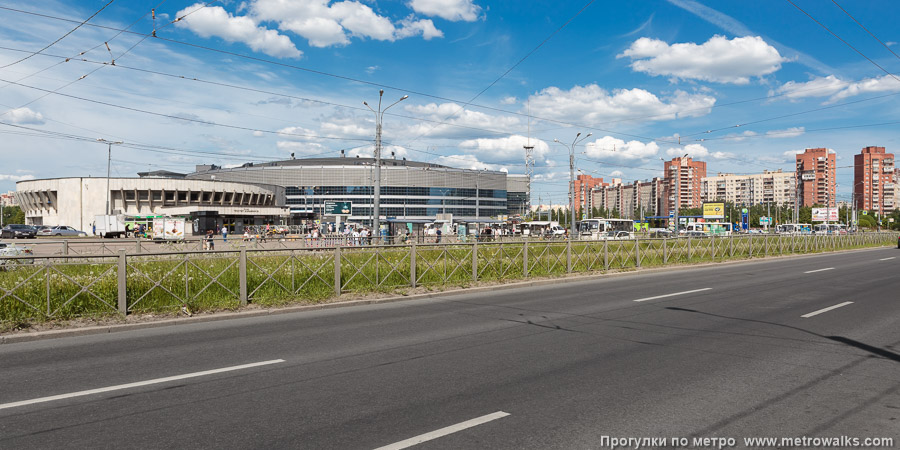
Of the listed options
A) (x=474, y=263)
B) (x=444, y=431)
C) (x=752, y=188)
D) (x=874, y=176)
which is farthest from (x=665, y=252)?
(x=752, y=188)

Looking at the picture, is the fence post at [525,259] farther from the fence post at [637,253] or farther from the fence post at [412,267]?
the fence post at [637,253]

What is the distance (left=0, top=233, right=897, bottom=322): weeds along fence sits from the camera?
372 inches

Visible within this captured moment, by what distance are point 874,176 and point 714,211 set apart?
5601 cm

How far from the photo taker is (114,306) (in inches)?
392

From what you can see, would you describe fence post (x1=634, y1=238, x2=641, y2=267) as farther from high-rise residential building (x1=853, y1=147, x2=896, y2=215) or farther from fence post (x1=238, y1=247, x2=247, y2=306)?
high-rise residential building (x1=853, y1=147, x2=896, y2=215)

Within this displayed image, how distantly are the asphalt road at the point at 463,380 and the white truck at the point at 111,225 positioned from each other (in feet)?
199

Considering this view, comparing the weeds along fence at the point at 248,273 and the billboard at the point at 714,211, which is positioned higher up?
the billboard at the point at 714,211

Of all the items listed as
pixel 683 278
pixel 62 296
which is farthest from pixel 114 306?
pixel 683 278

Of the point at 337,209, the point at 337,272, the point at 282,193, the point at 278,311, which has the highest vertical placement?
the point at 282,193

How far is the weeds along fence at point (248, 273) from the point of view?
946cm

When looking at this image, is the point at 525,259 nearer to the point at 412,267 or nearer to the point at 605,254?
the point at 605,254

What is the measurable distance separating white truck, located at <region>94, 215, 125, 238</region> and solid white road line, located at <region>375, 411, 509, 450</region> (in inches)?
2646

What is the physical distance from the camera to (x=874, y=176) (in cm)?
10575

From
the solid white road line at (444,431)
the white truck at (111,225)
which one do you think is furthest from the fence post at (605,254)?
the white truck at (111,225)
